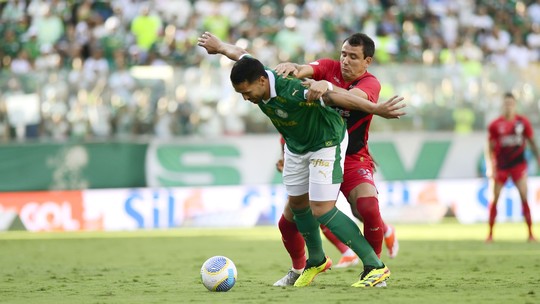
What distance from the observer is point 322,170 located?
9180mm

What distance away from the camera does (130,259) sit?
47.4 feet

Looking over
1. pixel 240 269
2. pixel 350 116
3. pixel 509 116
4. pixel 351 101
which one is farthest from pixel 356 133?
pixel 509 116

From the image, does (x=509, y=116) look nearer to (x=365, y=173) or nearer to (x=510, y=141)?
(x=510, y=141)

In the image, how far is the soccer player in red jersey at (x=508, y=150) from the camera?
17750 millimetres

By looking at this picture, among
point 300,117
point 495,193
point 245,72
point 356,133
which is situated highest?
point 245,72

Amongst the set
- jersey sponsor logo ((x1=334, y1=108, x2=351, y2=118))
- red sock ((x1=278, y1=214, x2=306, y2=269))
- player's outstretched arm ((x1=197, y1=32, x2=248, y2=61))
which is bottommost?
red sock ((x1=278, y1=214, x2=306, y2=269))

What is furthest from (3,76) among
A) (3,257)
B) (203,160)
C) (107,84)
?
(3,257)

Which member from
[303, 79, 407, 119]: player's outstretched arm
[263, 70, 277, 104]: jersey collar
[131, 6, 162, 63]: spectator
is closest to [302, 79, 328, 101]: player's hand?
[303, 79, 407, 119]: player's outstretched arm

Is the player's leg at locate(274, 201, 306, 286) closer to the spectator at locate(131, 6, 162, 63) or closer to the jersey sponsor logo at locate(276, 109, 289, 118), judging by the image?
the jersey sponsor logo at locate(276, 109, 289, 118)

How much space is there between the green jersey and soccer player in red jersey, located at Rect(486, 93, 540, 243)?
896 cm

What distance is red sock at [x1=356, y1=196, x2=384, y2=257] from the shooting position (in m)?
9.75

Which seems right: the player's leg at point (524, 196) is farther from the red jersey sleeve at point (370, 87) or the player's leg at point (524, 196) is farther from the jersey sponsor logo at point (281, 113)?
the jersey sponsor logo at point (281, 113)

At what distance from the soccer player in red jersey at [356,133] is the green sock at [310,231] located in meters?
0.31

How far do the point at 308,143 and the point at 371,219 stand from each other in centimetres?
108
